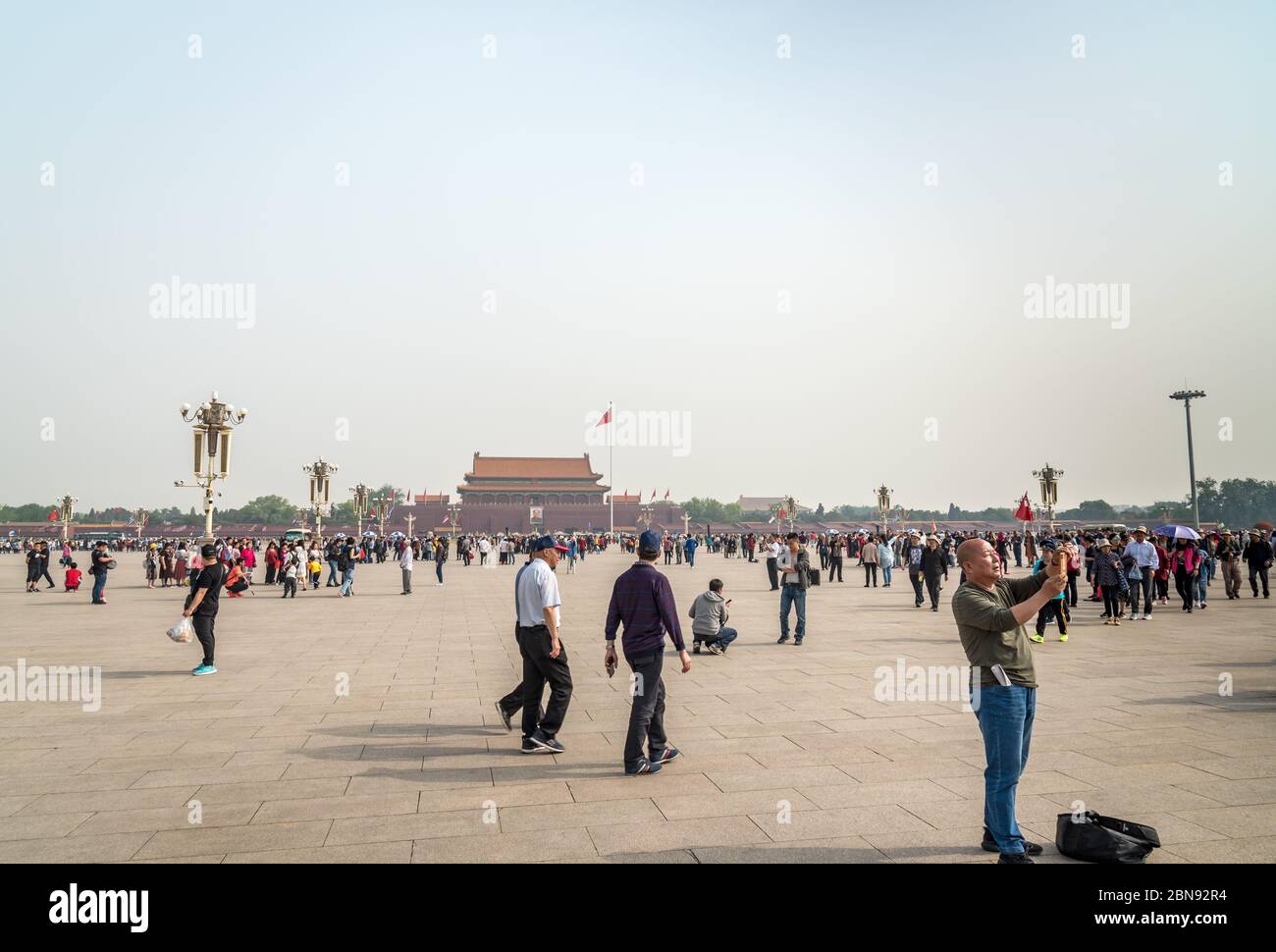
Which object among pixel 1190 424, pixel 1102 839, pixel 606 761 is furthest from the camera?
pixel 1190 424

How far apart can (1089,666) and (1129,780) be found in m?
4.42

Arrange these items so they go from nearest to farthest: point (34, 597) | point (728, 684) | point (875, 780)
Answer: point (875, 780)
point (728, 684)
point (34, 597)

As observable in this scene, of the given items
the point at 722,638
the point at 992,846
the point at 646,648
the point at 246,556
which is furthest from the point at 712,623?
the point at 246,556

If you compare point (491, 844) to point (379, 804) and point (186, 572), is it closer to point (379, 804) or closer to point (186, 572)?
point (379, 804)

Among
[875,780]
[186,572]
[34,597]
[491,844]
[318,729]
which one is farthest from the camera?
[186,572]

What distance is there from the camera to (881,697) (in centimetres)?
717

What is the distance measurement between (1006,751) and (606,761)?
8.79ft

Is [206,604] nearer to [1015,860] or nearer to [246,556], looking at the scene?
[1015,860]

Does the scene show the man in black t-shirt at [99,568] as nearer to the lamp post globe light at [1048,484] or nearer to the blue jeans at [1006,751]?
the blue jeans at [1006,751]

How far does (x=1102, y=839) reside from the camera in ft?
11.3

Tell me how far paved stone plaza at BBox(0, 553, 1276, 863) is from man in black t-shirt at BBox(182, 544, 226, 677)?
0.79 ft

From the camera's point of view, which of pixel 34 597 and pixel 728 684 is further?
pixel 34 597

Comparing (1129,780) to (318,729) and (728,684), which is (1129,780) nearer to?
(728,684)
